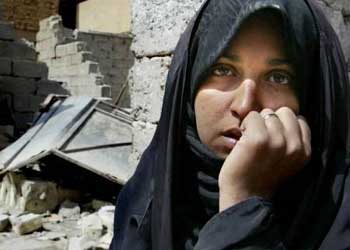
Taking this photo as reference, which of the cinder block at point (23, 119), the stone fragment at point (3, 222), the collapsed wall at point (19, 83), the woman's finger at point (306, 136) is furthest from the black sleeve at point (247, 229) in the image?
the cinder block at point (23, 119)

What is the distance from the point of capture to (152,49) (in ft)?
11.3

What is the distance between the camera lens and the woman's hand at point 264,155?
84 cm

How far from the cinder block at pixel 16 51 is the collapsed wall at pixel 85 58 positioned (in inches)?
58.6

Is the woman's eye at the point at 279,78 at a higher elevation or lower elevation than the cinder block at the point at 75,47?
higher

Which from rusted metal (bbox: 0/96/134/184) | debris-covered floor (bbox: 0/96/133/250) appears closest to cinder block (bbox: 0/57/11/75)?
rusted metal (bbox: 0/96/134/184)

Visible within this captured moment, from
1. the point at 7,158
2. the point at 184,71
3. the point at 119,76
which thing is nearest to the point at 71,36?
the point at 119,76

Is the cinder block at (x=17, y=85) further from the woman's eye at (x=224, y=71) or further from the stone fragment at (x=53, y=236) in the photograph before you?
the woman's eye at (x=224, y=71)

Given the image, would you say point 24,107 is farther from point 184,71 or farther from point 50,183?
point 184,71

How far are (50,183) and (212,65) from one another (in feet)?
16.7

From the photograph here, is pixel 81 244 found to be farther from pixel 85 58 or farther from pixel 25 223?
pixel 85 58

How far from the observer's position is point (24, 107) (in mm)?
9562

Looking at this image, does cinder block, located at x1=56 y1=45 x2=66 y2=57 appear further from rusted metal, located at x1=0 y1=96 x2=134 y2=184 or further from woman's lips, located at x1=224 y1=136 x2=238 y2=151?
woman's lips, located at x1=224 y1=136 x2=238 y2=151

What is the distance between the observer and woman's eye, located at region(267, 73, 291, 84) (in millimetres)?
915

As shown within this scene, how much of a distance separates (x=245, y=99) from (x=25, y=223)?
4.51m
